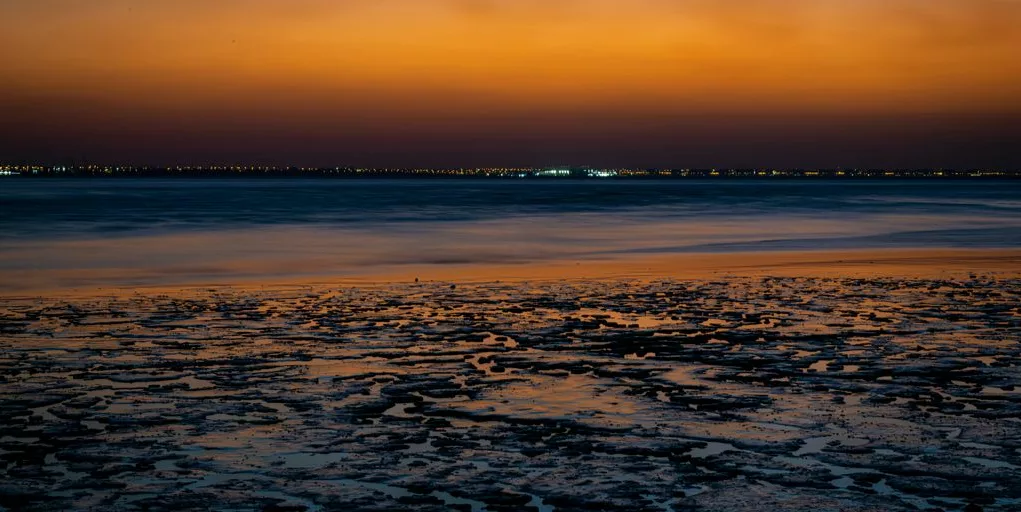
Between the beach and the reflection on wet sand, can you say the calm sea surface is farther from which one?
the reflection on wet sand

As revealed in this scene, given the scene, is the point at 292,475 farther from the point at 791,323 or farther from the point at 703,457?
the point at 791,323

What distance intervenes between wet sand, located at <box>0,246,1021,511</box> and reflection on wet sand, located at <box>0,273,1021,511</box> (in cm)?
3

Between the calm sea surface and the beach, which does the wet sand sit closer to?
the beach

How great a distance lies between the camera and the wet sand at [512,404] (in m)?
6.93

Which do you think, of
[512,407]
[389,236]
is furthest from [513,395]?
[389,236]

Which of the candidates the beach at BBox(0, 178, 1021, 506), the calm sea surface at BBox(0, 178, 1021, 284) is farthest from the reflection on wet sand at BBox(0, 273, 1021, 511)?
the calm sea surface at BBox(0, 178, 1021, 284)

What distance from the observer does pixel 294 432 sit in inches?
329

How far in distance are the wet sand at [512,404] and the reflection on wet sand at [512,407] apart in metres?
0.03

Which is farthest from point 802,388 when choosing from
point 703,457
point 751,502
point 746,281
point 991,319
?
point 746,281

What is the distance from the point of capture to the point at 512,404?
934cm

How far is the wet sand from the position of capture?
693cm

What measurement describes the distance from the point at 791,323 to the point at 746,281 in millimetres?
6069

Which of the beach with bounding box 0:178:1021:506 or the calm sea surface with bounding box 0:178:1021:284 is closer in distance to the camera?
the beach with bounding box 0:178:1021:506

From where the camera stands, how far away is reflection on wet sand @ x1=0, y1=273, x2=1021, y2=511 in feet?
22.7
